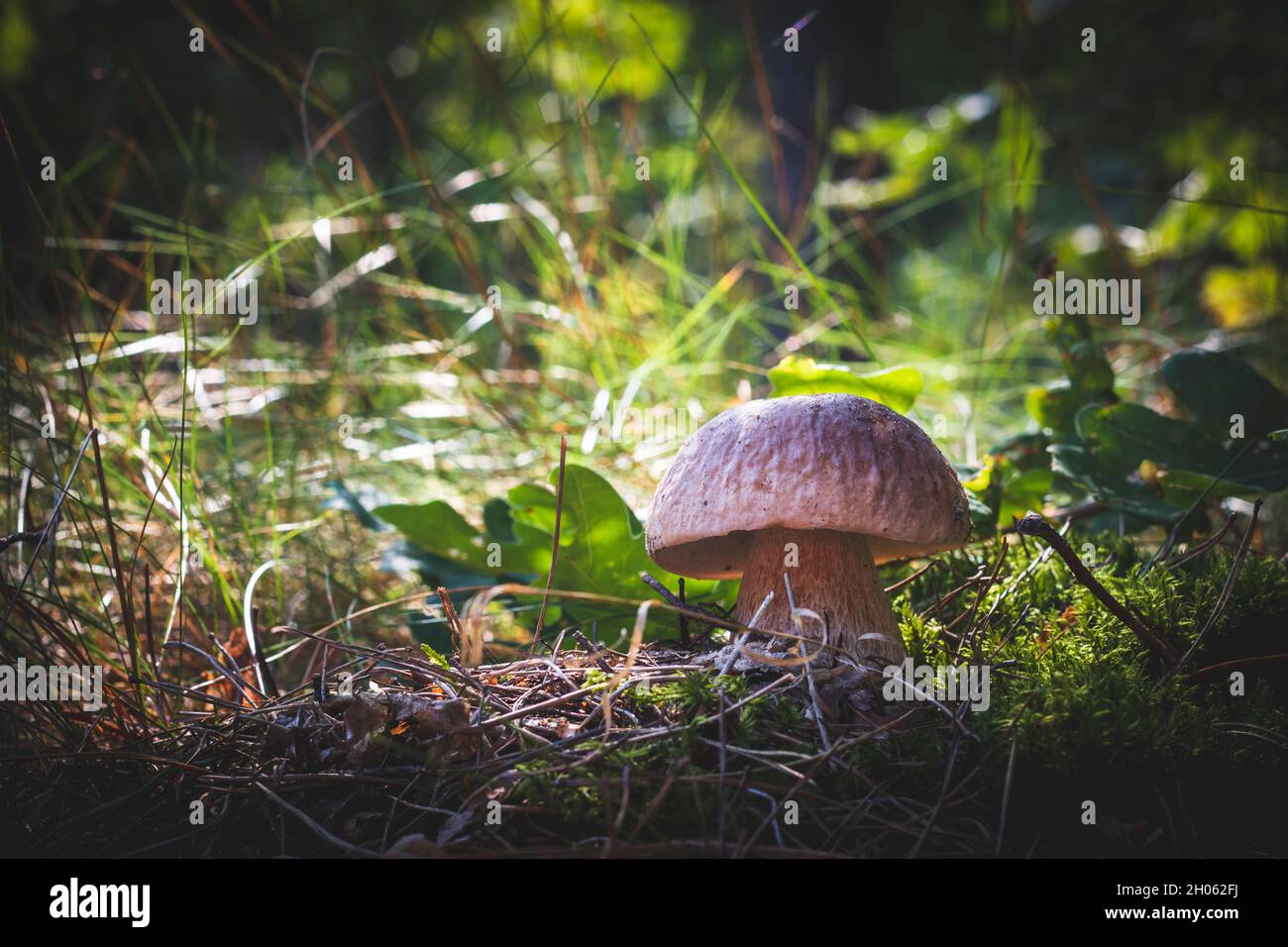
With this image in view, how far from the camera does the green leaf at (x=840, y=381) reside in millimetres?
2092

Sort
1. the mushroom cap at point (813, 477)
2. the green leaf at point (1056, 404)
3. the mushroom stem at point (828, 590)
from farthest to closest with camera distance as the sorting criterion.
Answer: the green leaf at point (1056, 404), the mushroom stem at point (828, 590), the mushroom cap at point (813, 477)

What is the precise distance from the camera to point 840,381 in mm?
2113

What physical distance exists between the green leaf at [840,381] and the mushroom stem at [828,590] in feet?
1.64

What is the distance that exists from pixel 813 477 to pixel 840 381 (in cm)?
70

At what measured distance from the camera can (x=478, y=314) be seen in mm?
3258

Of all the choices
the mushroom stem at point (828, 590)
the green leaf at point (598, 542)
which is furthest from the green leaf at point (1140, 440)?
the green leaf at point (598, 542)

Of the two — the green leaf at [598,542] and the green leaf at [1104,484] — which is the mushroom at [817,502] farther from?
the green leaf at [1104,484]

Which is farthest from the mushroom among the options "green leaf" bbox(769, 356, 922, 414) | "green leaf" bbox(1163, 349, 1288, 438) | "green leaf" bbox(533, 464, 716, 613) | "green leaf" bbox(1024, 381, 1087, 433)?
"green leaf" bbox(1163, 349, 1288, 438)

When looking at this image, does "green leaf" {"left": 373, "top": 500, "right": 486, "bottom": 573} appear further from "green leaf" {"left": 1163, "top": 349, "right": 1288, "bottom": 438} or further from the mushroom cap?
"green leaf" {"left": 1163, "top": 349, "right": 1288, "bottom": 438}

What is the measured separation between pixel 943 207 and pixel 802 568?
26.2ft

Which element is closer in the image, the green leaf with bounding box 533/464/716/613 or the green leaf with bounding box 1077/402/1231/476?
the green leaf with bounding box 533/464/716/613

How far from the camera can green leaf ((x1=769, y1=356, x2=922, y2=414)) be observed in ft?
6.86
